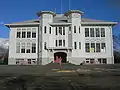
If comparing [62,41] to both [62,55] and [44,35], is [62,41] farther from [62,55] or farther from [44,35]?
[44,35]

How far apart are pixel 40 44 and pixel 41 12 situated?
7.45m

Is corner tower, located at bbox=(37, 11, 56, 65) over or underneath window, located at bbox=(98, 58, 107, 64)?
over

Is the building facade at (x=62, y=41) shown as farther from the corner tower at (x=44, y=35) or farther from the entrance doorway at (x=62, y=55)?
the entrance doorway at (x=62, y=55)

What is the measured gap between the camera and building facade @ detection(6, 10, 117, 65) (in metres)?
43.4

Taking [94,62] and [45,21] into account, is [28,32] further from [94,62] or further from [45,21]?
[94,62]

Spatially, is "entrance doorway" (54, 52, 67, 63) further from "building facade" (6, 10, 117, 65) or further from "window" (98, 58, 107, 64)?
"window" (98, 58, 107, 64)

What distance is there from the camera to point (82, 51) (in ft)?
143

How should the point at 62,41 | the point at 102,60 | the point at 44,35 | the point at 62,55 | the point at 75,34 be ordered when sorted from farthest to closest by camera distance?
the point at 62,55 → the point at 62,41 → the point at 102,60 → the point at 44,35 → the point at 75,34

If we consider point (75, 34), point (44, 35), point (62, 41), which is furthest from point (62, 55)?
point (44, 35)

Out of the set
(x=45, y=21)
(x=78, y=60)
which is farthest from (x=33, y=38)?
(x=78, y=60)

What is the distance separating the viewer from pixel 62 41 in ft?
146

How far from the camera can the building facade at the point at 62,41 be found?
43375mm

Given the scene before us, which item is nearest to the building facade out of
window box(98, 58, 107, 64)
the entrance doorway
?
window box(98, 58, 107, 64)

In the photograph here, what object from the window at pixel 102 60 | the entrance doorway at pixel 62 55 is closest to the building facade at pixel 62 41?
the window at pixel 102 60
